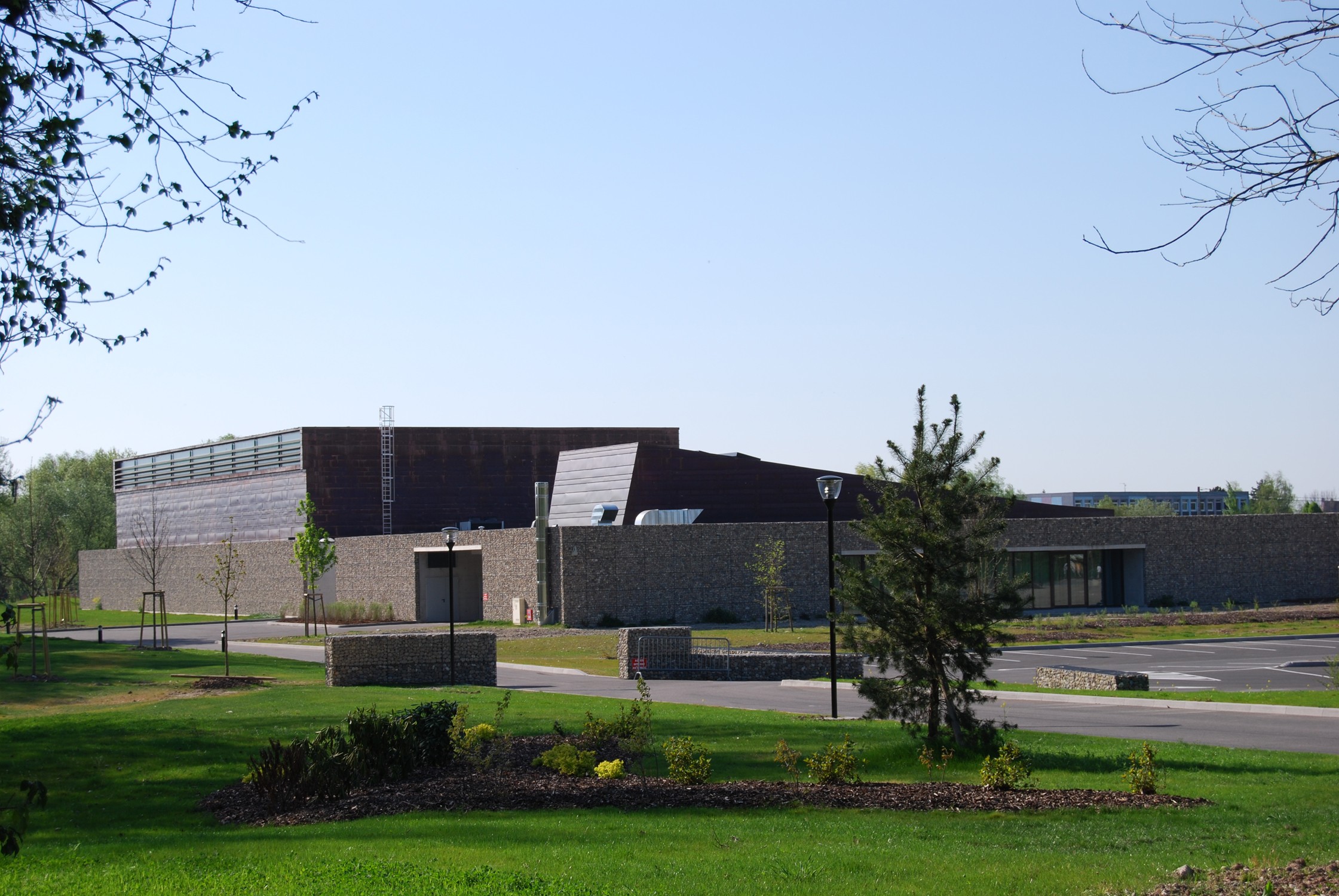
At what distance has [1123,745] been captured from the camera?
1455cm

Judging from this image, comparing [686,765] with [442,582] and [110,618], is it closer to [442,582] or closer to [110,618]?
[442,582]

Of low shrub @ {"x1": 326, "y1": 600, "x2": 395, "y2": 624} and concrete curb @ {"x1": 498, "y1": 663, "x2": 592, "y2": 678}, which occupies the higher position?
concrete curb @ {"x1": 498, "y1": 663, "x2": 592, "y2": 678}

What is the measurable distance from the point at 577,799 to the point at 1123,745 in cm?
760

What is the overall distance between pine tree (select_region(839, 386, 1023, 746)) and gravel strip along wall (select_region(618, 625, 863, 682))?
1334 centimetres

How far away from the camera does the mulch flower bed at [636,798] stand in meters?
10.4

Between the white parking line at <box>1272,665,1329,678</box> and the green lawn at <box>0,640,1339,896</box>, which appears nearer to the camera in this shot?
the green lawn at <box>0,640,1339,896</box>

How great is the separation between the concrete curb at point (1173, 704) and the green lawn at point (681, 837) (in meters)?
5.09

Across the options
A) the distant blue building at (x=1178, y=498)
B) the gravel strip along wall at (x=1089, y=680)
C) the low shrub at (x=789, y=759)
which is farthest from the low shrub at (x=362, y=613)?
the distant blue building at (x=1178, y=498)

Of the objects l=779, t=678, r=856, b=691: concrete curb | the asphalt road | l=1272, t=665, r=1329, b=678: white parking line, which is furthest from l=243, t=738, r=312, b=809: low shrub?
l=1272, t=665, r=1329, b=678: white parking line

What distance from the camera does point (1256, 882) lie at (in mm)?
6926

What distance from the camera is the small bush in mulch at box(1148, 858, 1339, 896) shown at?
6.66 metres

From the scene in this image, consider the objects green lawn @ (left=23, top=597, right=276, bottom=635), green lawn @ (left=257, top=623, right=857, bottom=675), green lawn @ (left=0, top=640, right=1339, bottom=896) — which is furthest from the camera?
green lawn @ (left=23, top=597, right=276, bottom=635)

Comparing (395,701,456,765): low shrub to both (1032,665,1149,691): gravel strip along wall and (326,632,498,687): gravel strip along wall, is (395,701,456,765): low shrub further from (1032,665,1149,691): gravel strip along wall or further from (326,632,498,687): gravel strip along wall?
(1032,665,1149,691): gravel strip along wall

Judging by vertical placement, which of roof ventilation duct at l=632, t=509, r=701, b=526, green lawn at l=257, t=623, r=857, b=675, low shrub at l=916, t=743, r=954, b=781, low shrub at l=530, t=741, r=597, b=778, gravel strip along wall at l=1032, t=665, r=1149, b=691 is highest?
roof ventilation duct at l=632, t=509, r=701, b=526
